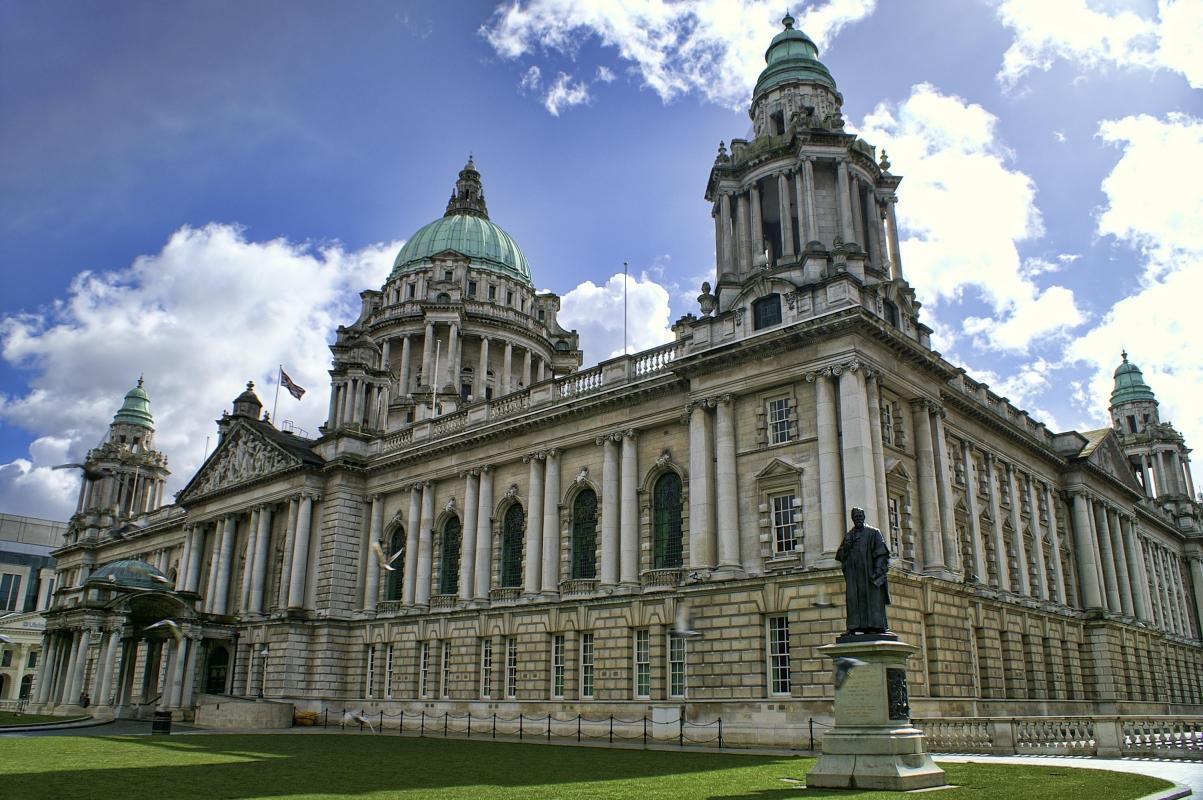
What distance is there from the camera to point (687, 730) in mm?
31672

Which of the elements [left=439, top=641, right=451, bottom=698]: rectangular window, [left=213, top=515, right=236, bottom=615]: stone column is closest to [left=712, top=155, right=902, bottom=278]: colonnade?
[left=439, top=641, right=451, bottom=698]: rectangular window

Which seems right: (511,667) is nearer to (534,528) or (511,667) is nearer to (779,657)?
(534,528)

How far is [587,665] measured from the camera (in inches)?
1495

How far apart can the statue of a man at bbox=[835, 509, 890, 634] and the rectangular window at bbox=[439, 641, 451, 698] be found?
29.3 m

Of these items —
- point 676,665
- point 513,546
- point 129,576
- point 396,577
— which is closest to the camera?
point 676,665

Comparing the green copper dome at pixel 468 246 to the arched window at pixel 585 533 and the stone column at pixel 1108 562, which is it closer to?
the arched window at pixel 585 533

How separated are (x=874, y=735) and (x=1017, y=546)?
29.7m

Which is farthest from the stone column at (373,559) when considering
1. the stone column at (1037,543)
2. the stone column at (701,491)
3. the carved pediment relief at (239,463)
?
the stone column at (1037,543)

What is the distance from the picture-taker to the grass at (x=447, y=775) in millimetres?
15234

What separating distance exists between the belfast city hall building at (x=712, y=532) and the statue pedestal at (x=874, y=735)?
1175cm

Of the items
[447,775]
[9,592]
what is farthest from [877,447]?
[9,592]

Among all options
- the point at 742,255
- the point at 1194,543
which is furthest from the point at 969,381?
the point at 1194,543

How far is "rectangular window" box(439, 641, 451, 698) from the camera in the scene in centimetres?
4353

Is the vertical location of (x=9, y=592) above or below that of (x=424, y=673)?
above
